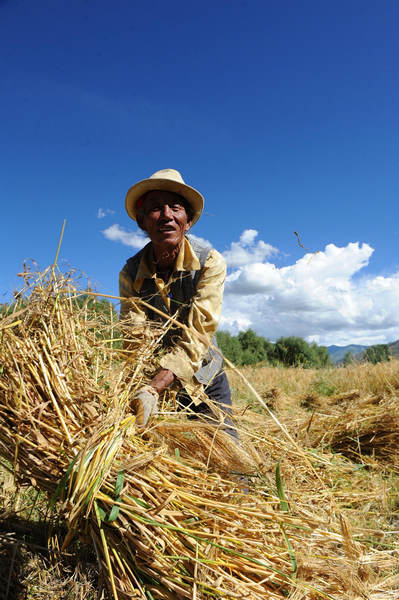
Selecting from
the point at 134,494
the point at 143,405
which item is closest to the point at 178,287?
the point at 143,405

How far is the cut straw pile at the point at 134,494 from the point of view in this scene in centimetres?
113

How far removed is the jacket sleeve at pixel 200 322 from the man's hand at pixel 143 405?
0.97 feet

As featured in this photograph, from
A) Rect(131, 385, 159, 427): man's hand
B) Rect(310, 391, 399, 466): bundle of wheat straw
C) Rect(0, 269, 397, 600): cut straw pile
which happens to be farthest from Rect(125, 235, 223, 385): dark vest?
Rect(310, 391, 399, 466): bundle of wheat straw

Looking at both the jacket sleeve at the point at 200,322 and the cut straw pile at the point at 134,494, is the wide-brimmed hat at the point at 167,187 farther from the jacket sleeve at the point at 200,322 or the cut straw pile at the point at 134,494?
the cut straw pile at the point at 134,494

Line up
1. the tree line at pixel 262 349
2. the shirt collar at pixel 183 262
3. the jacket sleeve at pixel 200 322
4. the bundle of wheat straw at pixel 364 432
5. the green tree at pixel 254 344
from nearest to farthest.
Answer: the jacket sleeve at pixel 200 322 → the shirt collar at pixel 183 262 → the bundle of wheat straw at pixel 364 432 → the tree line at pixel 262 349 → the green tree at pixel 254 344

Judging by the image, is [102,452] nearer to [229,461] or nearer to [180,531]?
[180,531]

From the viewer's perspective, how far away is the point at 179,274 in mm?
2531

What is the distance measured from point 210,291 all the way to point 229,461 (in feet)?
3.30

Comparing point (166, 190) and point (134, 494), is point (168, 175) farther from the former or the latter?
point (134, 494)

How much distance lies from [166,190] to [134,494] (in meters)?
1.79

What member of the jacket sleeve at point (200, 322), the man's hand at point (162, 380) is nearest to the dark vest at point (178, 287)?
the jacket sleeve at point (200, 322)

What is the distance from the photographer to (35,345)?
1.39 metres

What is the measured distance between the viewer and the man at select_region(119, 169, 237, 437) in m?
2.06

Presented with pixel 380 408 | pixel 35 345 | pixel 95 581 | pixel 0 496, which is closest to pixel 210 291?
pixel 35 345
